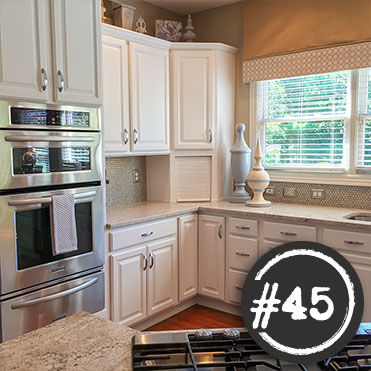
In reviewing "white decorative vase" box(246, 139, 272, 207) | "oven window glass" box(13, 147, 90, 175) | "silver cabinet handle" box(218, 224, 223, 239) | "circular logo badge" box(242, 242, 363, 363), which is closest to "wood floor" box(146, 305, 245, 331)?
"silver cabinet handle" box(218, 224, 223, 239)

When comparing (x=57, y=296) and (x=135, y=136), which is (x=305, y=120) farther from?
(x=57, y=296)

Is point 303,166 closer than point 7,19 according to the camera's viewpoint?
No

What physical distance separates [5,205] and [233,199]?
2.09 metres

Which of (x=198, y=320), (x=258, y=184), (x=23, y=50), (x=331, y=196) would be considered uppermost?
(x=23, y=50)

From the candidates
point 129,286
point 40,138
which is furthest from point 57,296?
point 40,138

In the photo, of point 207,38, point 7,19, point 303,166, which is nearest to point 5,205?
point 7,19

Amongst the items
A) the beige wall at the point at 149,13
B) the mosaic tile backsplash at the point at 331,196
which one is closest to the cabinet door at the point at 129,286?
the mosaic tile backsplash at the point at 331,196

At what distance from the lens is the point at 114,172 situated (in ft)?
11.7

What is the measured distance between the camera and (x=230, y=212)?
3295 millimetres

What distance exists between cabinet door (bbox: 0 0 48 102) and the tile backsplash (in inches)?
51.5

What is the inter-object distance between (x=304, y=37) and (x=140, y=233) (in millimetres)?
2158

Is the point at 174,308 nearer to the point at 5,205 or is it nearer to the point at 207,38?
the point at 5,205

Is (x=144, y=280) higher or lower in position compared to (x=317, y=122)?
lower

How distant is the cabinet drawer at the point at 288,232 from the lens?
115 inches
